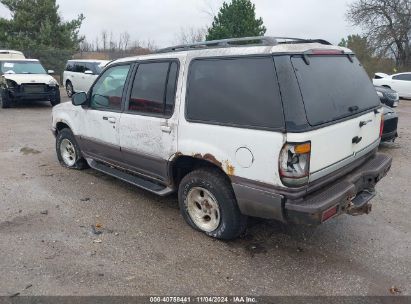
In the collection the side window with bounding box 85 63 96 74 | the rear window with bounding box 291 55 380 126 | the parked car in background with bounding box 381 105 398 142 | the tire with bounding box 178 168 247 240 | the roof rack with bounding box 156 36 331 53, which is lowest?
the tire with bounding box 178 168 247 240

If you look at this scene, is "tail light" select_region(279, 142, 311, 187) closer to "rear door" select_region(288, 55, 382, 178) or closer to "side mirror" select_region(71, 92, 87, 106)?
"rear door" select_region(288, 55, 382, 178)

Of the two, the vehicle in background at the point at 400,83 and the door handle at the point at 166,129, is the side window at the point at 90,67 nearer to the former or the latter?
the door handle at the point at 166,129

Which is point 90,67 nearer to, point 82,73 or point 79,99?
point 82,73

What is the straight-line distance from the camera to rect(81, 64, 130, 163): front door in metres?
4.68

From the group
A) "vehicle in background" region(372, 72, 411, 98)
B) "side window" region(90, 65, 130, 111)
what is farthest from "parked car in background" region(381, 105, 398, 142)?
"vehicle in background" region(372, 72, 411, 98)

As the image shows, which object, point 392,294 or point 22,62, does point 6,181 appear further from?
point 22,62

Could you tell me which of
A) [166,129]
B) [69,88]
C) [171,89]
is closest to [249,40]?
[171,89]

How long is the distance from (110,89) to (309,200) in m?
2.93

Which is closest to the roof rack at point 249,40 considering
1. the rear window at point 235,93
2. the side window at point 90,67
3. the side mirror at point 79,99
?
the rear window at point 235,93

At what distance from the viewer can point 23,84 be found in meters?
12.7

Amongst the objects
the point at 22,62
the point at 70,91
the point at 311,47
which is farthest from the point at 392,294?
the point at 70,91

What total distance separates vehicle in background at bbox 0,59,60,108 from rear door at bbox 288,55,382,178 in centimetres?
1165

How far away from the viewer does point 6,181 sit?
560cm

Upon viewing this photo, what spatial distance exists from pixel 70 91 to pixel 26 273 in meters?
15.4
